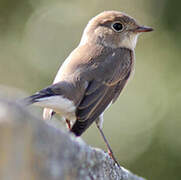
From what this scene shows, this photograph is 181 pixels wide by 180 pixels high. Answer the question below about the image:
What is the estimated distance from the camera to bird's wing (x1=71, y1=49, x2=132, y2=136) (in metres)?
4.88

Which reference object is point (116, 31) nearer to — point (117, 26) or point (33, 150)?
point (117, 26)

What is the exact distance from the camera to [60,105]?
4875 millimetres

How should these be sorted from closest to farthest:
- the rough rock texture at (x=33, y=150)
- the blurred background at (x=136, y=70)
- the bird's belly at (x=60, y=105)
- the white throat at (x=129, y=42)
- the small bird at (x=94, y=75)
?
the rough rock texture at (x=33, y=150) → the bird's belly at (x=60, y=105) → the small bird at (x=94, y=75) → the white throat at (x=129, y=42) → the blurred background at (x=136, y=70)

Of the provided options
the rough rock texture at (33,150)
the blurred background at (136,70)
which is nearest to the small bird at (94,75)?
the blurred background at (136,70)

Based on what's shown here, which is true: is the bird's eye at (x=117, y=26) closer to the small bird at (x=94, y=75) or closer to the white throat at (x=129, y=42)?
the small bird at (x=94, y=75)

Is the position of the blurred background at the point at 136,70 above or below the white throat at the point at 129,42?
below

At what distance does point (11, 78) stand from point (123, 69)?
8.74 feet

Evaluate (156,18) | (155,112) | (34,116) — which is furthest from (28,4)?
(34,116)

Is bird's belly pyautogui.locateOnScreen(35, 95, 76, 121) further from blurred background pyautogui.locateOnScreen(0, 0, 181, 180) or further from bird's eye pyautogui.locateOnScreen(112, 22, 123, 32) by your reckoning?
blurred background pyautogui.locateOnScreen(0, 0, 181, 180)

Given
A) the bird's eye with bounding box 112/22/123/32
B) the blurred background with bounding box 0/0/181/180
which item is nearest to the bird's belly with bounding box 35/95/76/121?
the bird's eye with bounding box 112/22/123/32

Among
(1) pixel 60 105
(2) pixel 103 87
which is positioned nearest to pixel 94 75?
(2) pixel 103 87

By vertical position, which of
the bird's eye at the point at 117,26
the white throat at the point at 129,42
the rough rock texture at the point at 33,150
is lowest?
the white throat at the point at 129,42

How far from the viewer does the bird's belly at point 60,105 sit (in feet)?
15.2

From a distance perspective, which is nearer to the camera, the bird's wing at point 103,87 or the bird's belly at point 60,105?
the bird's belly at point 60,105
